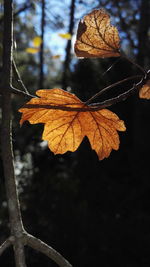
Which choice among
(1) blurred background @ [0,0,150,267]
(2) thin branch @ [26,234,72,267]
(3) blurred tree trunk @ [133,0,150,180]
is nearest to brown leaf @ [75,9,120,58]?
(2) thin branch @ [26,234,72,267]

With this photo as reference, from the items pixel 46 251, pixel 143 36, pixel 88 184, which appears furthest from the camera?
pixel 143 36

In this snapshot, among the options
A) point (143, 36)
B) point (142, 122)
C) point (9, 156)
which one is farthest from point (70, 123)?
point (142, 122)

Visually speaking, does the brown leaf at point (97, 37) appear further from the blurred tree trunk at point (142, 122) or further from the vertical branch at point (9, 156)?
the blurred tree trunk at point (142, 122)

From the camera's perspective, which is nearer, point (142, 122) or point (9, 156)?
point (9, 156)

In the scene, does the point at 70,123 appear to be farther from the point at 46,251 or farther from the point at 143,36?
the point at 143,36

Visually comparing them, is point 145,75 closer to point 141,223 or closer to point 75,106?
point 75,106

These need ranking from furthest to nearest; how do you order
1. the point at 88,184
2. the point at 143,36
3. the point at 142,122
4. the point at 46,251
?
1. the point at 142,122
2. the point at 143,36
3. the point at 88,184
4. the point at 46,251
